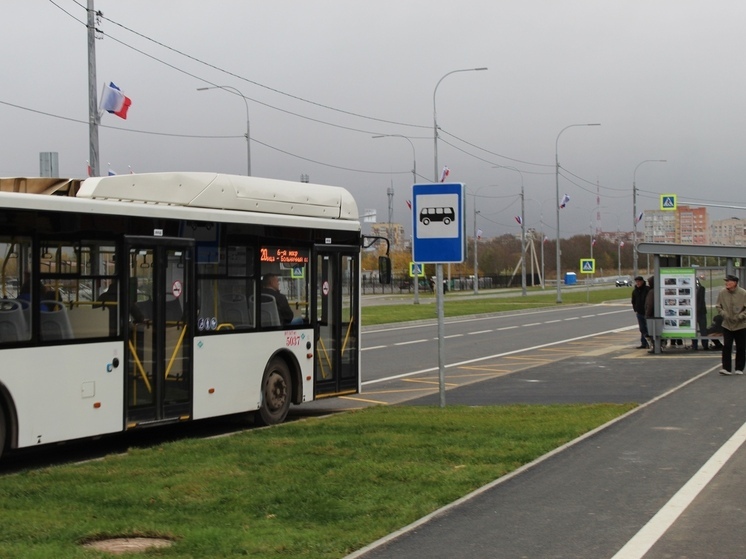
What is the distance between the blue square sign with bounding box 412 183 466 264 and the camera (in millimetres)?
13930

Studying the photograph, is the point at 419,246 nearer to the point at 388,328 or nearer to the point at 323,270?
the point at 323,270

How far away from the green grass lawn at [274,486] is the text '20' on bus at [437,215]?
9.27 ft

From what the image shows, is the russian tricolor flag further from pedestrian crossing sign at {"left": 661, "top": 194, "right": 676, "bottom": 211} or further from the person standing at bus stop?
pedestrian crossing sign at {"left": 661, "top": 194, "right": 676, "bottom": 211}

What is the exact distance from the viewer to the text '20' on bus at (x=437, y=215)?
14.0 m

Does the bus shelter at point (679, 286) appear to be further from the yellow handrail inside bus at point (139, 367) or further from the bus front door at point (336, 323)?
the yellow handrail inside bus at point (139, 367)

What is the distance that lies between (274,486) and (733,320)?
12412mm

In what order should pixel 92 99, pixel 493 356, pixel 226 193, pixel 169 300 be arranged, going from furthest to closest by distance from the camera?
1. pixel 493 356
2. pixel 92 99
3. pixel 226 193
4. pixel 169 300

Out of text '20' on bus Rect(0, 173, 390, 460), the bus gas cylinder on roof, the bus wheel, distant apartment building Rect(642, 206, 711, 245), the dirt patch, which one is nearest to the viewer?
the dirt patch

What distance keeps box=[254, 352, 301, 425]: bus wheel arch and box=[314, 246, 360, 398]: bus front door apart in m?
0.41

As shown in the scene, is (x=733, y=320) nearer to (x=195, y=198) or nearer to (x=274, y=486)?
(x=195, y=198)

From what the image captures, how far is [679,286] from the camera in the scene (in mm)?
24828

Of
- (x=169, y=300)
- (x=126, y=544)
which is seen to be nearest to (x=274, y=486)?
(x=126, y=544)

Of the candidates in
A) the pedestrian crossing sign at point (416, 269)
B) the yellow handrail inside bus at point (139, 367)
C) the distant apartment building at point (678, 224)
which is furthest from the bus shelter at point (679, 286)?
the distant apartment building at point (678, 224)

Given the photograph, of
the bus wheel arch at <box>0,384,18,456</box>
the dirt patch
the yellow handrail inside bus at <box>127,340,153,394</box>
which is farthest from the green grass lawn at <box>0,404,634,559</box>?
the yellow handrail inside bus at <box>127,340,153,394</box>
